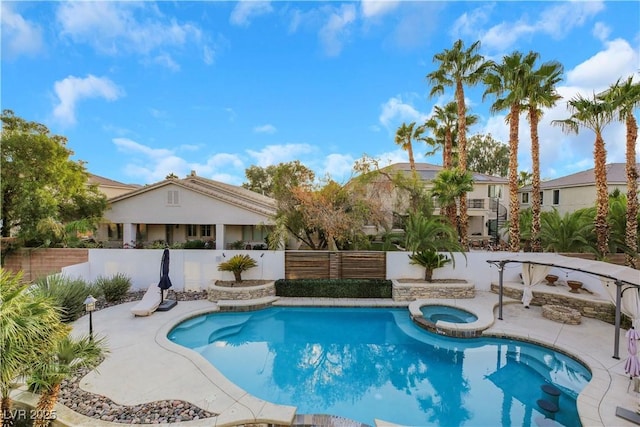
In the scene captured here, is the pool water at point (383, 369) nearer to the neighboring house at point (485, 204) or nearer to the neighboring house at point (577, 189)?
the neighboring house at point (485, 204)

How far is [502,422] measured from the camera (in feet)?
21.9

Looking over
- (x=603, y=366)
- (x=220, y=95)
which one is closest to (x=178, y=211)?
(x=220, y=95)

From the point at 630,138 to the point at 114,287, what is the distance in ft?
80.7

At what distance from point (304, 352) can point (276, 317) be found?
3.26 m

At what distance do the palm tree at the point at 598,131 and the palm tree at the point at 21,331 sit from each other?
817 inches

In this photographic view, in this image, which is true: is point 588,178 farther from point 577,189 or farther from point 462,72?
point 462,72

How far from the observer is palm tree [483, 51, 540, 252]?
15469mm

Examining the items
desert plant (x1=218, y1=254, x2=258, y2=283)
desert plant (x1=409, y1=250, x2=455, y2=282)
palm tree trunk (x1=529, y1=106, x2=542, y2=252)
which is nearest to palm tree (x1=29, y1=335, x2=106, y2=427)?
desert plant (x1=218, y1=254, x2=258, y2=283)

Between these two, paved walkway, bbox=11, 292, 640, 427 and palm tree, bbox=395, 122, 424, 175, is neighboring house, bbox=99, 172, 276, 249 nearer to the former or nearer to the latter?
paved walkway, bbox=11, 292, 640, 427

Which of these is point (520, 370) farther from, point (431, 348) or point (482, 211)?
point (482, 211)

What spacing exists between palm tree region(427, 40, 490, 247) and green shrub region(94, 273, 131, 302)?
1728cm

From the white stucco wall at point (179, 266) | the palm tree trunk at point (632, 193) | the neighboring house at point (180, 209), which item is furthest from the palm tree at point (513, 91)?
the neighboring house at point (180, 209)

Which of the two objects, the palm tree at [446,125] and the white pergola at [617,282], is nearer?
the white pergola at [617,282]

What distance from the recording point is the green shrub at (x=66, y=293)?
1050 centimetres
